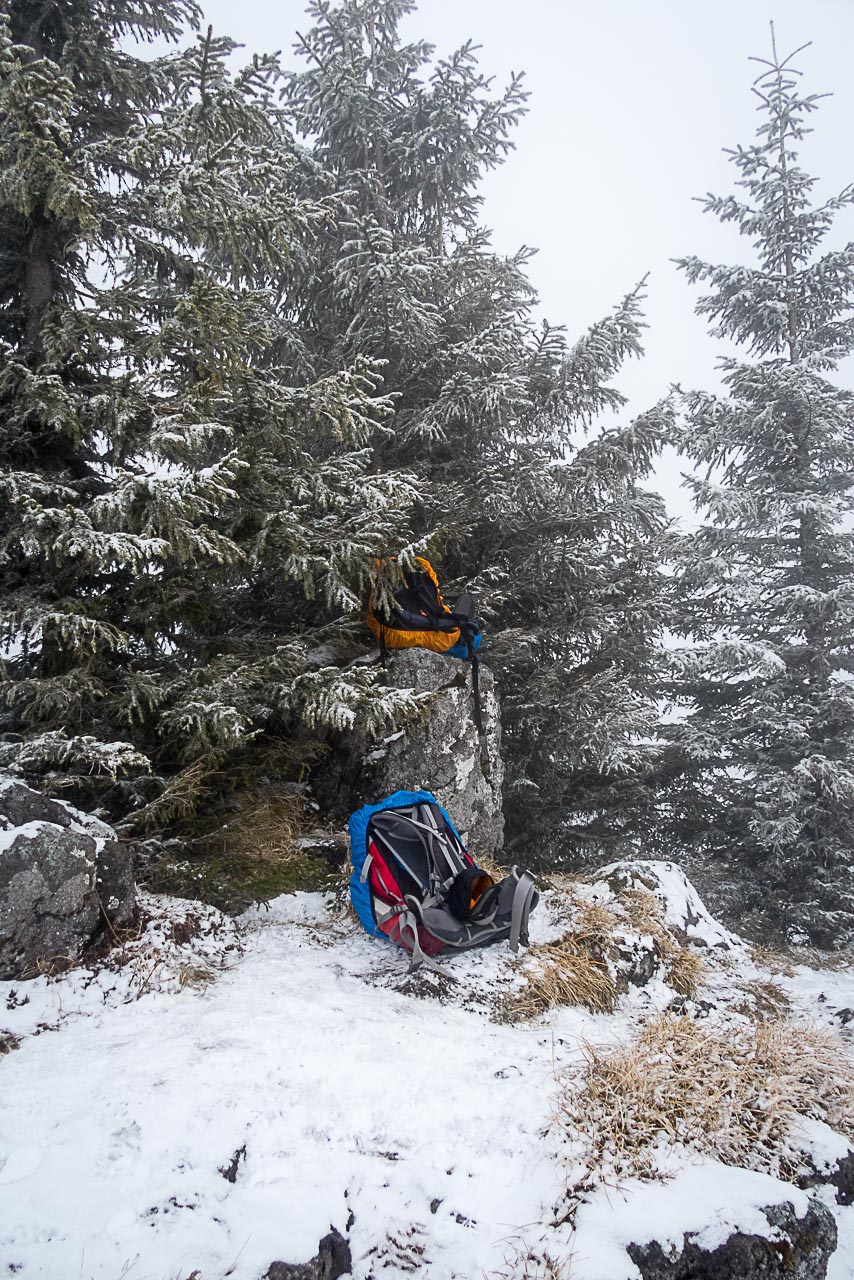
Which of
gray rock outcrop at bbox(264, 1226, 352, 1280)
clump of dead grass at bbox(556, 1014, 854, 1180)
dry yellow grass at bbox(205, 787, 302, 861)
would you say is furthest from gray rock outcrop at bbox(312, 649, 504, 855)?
gray rock outcrop at bbox(264, 1226, 352, 1280)

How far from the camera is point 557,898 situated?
5859 mm

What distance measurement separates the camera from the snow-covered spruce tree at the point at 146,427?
4.52 m

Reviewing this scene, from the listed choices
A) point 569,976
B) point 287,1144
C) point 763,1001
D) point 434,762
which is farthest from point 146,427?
point 763,1001

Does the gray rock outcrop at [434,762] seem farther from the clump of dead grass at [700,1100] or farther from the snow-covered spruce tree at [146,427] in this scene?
the clump of dead grass at [700,1100]

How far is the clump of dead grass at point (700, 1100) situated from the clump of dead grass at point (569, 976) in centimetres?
53

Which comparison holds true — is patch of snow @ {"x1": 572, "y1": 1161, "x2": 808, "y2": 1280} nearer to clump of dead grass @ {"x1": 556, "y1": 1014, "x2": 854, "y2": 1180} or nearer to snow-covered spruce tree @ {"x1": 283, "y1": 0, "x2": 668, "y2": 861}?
clump of dead grass @ {"x1": 556, "y1": 1014, "x2": 854, "y2": 1180}

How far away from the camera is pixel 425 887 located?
5164mm

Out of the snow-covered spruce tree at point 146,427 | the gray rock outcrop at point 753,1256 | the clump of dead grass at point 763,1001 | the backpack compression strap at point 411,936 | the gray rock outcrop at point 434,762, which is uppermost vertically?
the snow-covered spruce tree at point 146,427

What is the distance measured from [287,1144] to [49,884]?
2066 mm

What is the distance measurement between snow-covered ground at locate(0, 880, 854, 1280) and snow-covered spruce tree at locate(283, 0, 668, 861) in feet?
16.2

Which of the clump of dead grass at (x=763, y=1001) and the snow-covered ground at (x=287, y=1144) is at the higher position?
the snow-covered ground at (x=287, y=1144)

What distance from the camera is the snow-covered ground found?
8.40 feet

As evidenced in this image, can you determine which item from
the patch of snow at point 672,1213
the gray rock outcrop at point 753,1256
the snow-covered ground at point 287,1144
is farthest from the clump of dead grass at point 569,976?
the gray rock outcrop at point 753,1256

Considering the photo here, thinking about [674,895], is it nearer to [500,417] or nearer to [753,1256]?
[753,1256]
